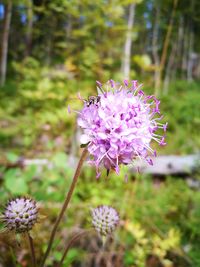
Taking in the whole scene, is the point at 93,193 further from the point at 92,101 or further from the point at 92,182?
the point at 92,101

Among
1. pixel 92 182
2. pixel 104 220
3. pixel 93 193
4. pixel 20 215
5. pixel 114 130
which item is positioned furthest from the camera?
pixel 92 182

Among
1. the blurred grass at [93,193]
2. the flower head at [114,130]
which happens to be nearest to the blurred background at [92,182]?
the blurred grass at [93,193]

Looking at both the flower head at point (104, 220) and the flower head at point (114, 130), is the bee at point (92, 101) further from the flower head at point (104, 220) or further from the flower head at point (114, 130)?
the flower head at point (104, 220)

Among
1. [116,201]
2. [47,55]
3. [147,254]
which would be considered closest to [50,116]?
[116,201]

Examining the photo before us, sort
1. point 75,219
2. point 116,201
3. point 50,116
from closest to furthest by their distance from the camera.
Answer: point 75,219 < point 116,201 < point 50,116

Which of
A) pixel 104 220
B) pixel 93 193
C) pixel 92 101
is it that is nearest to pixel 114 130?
pixel 92 101

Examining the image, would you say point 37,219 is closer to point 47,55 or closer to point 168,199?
point 168,199
